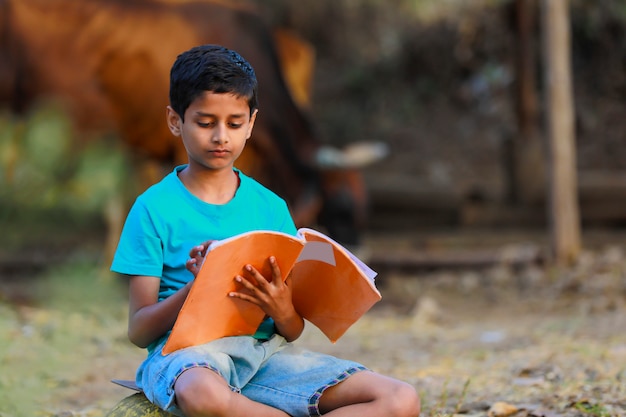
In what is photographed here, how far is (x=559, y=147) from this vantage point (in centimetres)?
741

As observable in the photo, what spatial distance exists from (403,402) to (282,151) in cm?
584

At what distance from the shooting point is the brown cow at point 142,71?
6.99 m

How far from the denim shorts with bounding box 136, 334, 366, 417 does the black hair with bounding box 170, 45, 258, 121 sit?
572 millimetres

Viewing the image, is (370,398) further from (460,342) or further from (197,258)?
(460,342)

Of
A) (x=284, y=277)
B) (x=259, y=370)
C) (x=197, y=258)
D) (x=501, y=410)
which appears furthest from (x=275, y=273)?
(x=501, y=410)

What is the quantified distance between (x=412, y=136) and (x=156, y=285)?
1224 cm

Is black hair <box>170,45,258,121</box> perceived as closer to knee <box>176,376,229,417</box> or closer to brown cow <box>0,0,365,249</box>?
knee <box>176,376,229,417</box>

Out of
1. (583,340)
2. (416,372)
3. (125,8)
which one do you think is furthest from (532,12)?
(416,372)

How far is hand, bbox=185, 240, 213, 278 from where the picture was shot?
1962mm

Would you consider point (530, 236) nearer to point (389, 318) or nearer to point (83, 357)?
point (389, 318)

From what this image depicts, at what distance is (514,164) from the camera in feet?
31.3

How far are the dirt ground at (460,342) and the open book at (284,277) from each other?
0.64 meters

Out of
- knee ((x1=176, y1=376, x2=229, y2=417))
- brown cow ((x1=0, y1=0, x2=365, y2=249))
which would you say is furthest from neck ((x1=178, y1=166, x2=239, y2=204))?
brown cow ((x1=0, y1=0, x2=365, y2=249))

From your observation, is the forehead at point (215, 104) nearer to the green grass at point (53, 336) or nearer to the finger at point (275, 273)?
the finger at point (275, 273)
